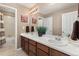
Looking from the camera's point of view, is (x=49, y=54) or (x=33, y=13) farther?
(x=33, y=13)

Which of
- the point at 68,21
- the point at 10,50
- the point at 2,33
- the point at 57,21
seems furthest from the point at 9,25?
the point at 68,21

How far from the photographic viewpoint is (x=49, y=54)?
1521 mm

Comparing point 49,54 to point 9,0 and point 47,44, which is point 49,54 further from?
point 9,0

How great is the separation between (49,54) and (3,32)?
896mm

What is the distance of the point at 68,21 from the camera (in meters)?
1.52

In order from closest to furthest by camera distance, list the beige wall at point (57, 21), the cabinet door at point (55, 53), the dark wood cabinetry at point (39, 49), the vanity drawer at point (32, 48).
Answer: the cabinet door at point (55, 53), the dark wood cabinetry at point (39, 49), the beige wall at point (57, 21), the vanity drawer at point (32, 48)

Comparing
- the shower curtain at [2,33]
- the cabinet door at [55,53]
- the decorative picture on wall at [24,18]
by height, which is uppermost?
the decorative picture on wall at [24,18]

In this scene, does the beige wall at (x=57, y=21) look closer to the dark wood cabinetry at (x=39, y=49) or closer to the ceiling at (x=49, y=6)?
the ceiling at (x=49, y=6)

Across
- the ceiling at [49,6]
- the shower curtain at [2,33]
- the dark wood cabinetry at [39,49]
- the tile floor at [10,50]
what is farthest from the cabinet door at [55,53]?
the shower curtain at [2,33]

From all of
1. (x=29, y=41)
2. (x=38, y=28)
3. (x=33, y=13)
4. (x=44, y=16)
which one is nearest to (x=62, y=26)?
(x=44, y=16)

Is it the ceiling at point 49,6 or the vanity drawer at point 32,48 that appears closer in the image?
the ceiling at point 49,6

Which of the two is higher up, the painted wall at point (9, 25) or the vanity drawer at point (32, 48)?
the painted wall at point (9, 25)

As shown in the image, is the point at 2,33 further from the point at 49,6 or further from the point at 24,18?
the point at 49,6

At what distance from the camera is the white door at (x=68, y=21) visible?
1474mm
